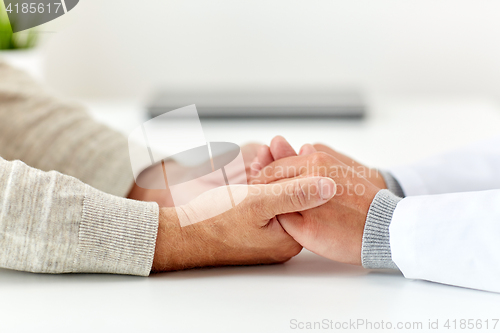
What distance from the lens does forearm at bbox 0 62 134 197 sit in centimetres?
90

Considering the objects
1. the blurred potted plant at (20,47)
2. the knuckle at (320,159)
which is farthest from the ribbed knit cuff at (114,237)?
the blurred potted plant at (20,47)

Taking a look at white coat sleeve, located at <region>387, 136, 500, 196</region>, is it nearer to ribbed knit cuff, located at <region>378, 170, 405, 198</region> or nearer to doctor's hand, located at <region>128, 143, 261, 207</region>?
ribbed knit cuff, located at <region>378, 170, 405, 198</region>

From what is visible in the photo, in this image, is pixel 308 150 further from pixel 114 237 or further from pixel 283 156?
pixel 114 237

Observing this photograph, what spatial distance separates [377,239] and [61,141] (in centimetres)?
67

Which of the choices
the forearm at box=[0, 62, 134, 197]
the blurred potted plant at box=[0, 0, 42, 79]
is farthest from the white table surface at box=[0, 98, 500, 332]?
the blurred potted plant at box=[0, 0, 42, 79]

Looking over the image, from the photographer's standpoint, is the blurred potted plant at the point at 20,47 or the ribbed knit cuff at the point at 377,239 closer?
the ribbed knit cuff at the point at 377,239

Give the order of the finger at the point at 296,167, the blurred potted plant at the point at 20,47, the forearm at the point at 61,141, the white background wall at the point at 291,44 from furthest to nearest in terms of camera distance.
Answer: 1. the white background wall at the point at 291,44
2. the blurred potted plant at the point at 20,47
3. the forearm at the point at 61,141
4. the finger at the point at 296,167

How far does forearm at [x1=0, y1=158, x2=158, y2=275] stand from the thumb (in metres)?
0.14

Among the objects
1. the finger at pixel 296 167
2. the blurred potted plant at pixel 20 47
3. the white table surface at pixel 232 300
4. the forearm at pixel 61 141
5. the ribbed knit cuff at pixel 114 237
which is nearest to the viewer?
the white table surface at pixel 232 300

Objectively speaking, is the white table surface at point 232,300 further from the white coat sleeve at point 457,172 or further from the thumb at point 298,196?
the white coat sleeve at point 457,172

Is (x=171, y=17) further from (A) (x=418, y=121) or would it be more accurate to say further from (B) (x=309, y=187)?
(B) (x=309, y=187)

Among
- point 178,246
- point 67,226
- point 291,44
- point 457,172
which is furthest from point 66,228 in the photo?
point 291,44

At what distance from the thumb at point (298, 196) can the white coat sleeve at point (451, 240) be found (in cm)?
9

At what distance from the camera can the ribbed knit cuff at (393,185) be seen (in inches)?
29.7
